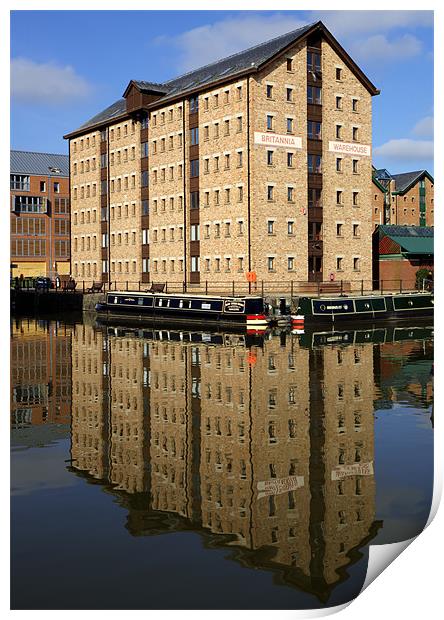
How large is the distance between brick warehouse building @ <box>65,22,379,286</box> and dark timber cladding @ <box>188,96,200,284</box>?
0.09 metres

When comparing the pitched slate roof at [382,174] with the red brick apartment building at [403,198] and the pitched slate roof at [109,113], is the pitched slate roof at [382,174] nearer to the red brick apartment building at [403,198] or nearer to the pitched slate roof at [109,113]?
the red brick apartment building at [403,198]

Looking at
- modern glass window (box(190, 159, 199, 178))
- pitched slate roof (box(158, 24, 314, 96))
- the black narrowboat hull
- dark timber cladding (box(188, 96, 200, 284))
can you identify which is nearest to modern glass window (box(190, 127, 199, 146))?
dark timber cladding (box(188, 96, 200, 284))

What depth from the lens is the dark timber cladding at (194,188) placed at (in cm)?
6128

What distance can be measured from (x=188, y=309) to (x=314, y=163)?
17.8 m

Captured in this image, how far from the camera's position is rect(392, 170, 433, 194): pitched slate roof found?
10439cm

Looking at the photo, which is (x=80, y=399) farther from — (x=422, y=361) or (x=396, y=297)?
(x=396, y=297)

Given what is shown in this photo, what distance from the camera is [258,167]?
5509cm

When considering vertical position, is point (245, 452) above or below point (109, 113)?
below

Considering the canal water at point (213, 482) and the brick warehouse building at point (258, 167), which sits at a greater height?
the brick warehouse building at point (258, 167)

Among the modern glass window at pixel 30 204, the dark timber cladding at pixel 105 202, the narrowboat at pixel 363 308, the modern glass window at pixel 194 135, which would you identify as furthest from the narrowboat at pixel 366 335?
the modern glass window at pixel 30 204

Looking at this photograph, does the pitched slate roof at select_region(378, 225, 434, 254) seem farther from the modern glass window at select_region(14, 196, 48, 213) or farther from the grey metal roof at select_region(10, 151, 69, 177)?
the grey metal roof at select_region(10, 151, 69, 177)

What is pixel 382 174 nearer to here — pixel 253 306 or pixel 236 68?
pixel 236 68

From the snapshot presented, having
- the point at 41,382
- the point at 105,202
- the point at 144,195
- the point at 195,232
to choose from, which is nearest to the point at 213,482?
the point at 41,382

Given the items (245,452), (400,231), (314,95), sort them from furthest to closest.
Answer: (400,231) → (314,95) → (245,452)
